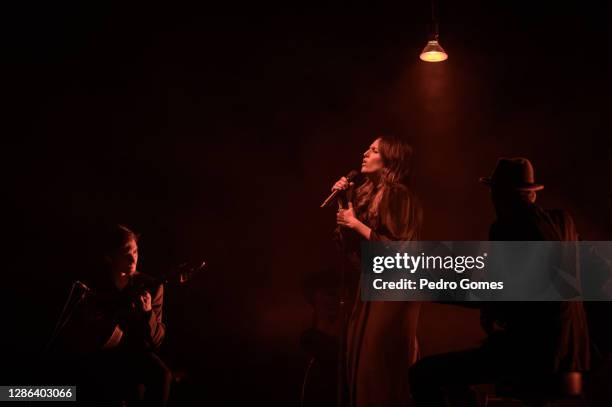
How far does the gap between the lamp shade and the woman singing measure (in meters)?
0.60

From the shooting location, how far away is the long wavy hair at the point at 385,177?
4086 millimetres

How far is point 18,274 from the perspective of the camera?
4.32m

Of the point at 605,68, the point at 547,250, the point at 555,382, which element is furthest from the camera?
the point at 605,68

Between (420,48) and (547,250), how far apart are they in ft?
7.43

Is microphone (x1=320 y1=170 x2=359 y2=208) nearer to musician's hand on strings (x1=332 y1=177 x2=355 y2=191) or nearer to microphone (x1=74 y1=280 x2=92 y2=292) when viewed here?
musician's hand on strings (x1=332 y1=177 x2=355 y2=191)

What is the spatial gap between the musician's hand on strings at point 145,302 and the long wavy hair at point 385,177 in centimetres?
145

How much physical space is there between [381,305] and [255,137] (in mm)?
1468

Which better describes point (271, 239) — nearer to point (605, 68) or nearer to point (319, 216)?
point (319, 216)

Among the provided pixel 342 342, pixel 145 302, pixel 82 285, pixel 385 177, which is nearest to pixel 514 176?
pixel 385 177

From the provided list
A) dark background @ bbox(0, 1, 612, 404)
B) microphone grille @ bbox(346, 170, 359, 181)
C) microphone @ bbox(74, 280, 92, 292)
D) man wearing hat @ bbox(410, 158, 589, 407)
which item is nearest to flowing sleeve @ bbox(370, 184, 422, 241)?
dark background @ bbox(0, 1, 612, 404)

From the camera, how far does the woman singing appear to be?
3.83 meters

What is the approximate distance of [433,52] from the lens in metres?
4.23

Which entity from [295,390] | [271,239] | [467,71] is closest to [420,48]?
[467,71]

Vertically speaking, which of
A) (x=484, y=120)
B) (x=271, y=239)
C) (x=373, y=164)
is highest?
(x=484, y=120)
